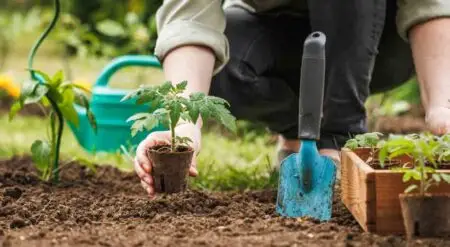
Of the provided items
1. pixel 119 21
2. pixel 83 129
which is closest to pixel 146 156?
pixel 83 129

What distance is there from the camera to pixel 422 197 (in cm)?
181

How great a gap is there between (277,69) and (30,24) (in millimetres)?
2304

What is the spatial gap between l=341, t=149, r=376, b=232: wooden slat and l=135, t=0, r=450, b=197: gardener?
12.2 inches

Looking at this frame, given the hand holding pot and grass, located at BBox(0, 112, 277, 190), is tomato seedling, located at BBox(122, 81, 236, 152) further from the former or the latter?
grass, located at BBox(0, 112, 277, 190)

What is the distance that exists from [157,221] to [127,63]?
161cm

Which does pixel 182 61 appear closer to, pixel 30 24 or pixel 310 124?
pixel 310 124

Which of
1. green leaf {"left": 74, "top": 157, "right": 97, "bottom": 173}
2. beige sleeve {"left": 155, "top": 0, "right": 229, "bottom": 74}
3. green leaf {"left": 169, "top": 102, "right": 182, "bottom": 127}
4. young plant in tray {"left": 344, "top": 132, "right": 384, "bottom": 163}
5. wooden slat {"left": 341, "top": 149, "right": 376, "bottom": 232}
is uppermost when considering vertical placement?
beige sleeve {"left": 155, "top": 0, "right": 229, "bottom": 74}

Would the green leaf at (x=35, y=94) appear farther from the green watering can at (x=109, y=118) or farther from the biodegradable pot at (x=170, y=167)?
the green watering can at (x=109, y=118)

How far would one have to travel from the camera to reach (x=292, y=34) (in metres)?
3.03

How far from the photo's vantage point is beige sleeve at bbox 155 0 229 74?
8.25 feet

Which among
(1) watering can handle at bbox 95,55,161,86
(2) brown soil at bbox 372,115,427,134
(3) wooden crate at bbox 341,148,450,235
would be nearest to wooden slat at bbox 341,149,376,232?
(3) wooden crate at bbox 341,148,450,235

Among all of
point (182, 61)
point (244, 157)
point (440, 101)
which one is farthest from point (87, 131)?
point (440, 101)

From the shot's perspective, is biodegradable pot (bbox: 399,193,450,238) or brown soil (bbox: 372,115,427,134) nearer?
biodegradable pot (bbox: 399,193,450,238)

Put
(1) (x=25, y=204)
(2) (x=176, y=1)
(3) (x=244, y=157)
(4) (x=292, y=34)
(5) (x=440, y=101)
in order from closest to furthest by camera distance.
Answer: (1) (x=25, y=204), (5) (x=440, y=101), (2) (x=176, y=1), (4) (x=292, y=34), (3) (x=244, y=157)
